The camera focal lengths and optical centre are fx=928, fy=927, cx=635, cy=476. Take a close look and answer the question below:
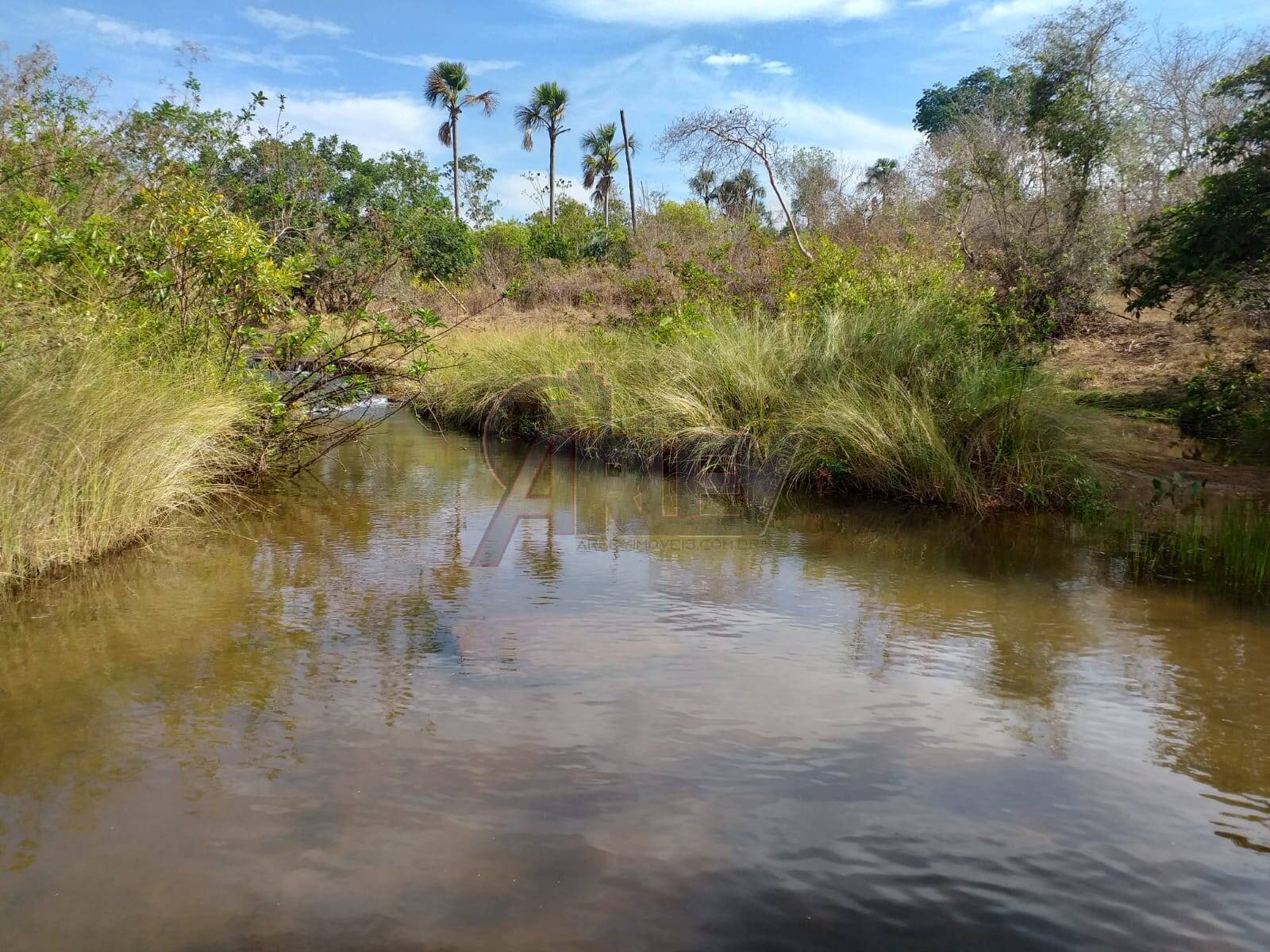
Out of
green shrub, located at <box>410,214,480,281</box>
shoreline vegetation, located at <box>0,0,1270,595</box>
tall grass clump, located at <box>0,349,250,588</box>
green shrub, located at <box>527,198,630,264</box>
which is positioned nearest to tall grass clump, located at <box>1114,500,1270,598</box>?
shoreline vegetation, located at <box>0,0,1270,595</box>

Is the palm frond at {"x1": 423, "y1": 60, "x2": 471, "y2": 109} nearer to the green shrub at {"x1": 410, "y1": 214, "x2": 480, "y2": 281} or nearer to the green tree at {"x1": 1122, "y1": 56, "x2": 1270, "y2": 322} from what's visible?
the green shrub at {"x1": 410, "y1": 214, "x2": 480, "y2": 281}

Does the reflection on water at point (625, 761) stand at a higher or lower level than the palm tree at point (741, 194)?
lower

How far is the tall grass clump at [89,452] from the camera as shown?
478 centimetres

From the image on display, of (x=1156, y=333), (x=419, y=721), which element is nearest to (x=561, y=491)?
(x=419, y=721)

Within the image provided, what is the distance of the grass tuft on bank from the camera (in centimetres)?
732

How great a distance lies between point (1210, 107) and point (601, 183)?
30773 millimetres

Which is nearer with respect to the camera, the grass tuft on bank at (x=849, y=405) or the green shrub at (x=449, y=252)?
the grass tuft on bank at (x=849, y=405)

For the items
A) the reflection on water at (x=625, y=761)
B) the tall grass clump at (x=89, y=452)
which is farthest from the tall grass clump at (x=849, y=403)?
the tall grass clump at (x=89, y=452)

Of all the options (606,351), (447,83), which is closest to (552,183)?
(447,83)

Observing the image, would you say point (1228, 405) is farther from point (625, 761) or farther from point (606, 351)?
point (625, 761)

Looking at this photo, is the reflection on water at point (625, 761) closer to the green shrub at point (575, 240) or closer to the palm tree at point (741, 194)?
the palm tree at point (741, 194)

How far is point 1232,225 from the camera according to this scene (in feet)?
26.2

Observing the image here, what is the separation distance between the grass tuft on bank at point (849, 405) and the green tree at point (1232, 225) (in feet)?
5.84

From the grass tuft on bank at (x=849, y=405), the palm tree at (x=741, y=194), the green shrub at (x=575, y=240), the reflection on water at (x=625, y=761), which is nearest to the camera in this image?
the reflection on water at (x=625, y=761)
